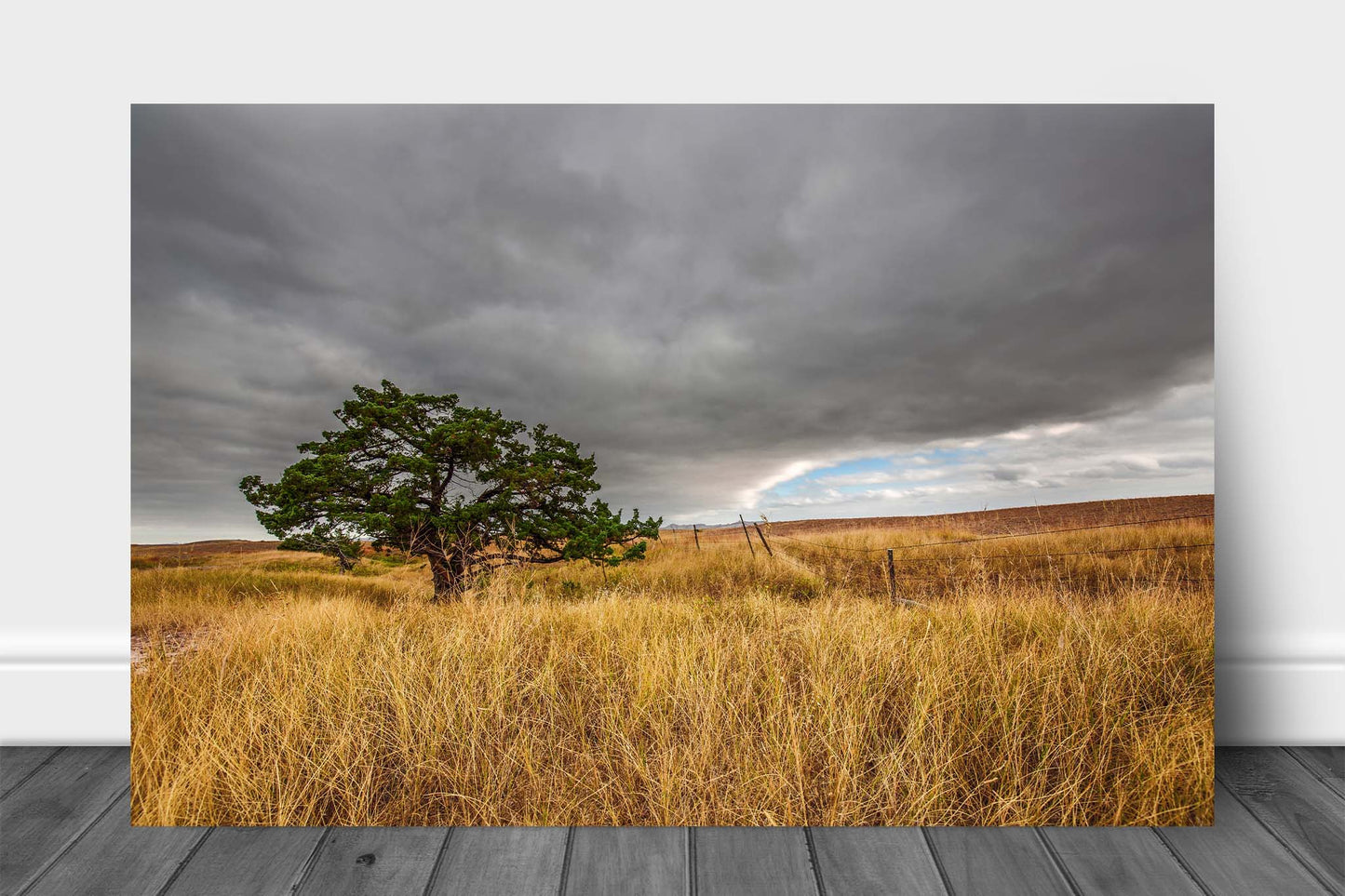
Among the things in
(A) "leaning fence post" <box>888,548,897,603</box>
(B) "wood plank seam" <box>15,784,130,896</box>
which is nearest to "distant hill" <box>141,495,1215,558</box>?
(A) "leaning fence post" <box>888,548,897,603</box>

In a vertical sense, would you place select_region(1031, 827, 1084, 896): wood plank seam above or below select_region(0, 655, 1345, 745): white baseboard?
below

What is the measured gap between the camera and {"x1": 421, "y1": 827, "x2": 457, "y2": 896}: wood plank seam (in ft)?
6.58

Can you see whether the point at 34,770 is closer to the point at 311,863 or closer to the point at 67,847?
the point at 67,847

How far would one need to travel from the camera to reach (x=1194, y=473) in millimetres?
2500

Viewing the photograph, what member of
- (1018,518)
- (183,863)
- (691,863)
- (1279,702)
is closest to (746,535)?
(1018,518)

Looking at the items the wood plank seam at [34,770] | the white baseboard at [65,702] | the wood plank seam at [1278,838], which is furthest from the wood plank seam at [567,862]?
the wood plank seam at [1278,838]

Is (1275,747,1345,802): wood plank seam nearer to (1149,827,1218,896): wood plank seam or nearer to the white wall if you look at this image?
the white wall

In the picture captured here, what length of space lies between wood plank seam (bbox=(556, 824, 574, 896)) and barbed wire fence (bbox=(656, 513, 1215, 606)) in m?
1.07

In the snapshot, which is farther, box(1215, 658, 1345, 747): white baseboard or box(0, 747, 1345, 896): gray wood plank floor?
box(1215, 658, 1345, 747): white baseboard

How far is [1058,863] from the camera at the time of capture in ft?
6.81

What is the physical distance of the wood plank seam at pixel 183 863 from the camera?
2.04m
